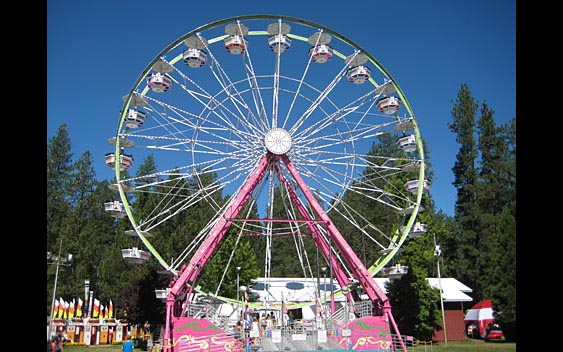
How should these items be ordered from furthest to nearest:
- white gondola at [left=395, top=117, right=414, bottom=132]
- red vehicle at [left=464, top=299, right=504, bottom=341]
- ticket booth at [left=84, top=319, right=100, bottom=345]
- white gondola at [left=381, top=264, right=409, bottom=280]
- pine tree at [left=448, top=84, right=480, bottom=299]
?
1. pine tree at [left=448, top=84, right=480, bottom=299]
2. ticket booth at [left=84, top=319, right=100, bottom=345]
3. red vehicle at [left=464, top=299, right=504, bottom=341]
4. white gondola at [left=395, top=117, right=414, bottom=132]
5. white gondola at [left=381, top=264, right=409, bottom=280]

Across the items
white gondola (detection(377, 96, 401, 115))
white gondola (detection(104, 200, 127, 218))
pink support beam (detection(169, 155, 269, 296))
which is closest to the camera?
pink support beam (detection(169, 155, 269, 296))

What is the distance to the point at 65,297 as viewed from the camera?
138ft

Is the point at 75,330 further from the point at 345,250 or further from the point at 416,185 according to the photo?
the point at 416,185

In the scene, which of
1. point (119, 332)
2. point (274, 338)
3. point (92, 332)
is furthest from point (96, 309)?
point (274, 338)

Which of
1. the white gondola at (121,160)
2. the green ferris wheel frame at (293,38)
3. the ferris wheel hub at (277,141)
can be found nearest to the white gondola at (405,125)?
the green ferris wheel frame at (293,38)

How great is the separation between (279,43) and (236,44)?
2151 millimetres

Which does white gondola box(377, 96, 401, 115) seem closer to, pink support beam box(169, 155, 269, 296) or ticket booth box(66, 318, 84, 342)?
pink support beam box(169, 155, 269, 296)

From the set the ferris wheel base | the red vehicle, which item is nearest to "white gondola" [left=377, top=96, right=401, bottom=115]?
the ferris wheel base

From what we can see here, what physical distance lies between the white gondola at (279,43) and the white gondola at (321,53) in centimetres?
128

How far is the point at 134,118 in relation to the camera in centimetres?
2350

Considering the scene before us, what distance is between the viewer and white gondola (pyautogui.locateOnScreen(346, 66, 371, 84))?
24812mm

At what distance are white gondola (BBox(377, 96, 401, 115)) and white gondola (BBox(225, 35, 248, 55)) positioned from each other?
7185mm

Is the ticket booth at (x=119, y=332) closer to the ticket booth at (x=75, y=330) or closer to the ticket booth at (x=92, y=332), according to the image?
the ticket booth at (x=92, y=332)
